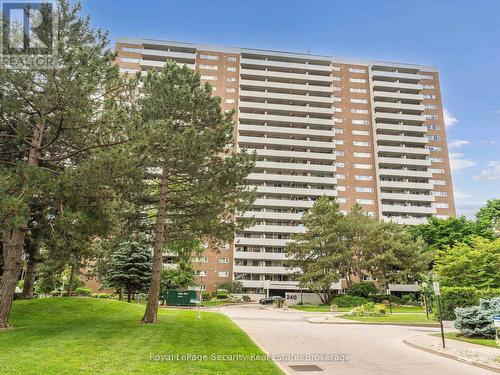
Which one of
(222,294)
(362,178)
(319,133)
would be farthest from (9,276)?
(362,178)

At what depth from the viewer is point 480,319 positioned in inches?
667

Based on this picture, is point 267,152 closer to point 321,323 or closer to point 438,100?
point 438,100

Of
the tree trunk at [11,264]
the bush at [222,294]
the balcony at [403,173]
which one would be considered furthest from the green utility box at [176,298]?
the balcony at [403,173]

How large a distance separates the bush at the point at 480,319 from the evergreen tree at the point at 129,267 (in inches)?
1084

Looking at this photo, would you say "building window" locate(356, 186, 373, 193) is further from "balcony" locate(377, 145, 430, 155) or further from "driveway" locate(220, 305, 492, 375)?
"driveway" locate(220, 305, 492, 375)

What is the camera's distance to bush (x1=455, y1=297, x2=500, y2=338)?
16.6 metres

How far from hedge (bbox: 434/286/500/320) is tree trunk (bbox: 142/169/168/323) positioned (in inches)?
734

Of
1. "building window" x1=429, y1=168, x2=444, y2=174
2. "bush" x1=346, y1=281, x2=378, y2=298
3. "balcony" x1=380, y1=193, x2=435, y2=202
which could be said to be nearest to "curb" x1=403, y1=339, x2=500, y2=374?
"bush" x1=346, y1=281, x2=378, y2=298

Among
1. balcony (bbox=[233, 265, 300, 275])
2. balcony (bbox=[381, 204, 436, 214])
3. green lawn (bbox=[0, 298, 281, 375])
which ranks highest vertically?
balcony (bbox=[381, 204, 436, 214])

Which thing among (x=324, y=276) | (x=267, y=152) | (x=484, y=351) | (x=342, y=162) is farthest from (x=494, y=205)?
(x=484, y=351)

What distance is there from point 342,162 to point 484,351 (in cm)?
7109

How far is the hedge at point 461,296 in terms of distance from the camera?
950 inches

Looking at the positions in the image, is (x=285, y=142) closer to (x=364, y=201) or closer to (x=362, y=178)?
(x=362, y=178)

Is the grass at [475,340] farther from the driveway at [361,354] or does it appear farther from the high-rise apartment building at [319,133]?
the high-rise apartment building at [319,133]
